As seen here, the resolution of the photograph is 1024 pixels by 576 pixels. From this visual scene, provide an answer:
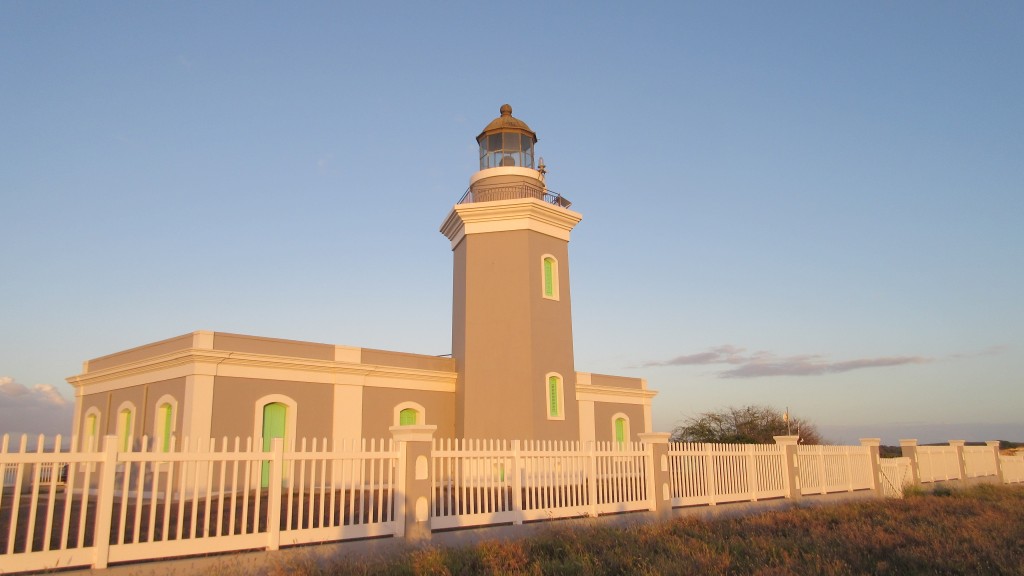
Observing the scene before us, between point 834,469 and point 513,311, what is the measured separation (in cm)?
814

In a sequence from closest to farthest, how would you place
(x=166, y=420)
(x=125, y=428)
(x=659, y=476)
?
1. (x=659, y=476)
2. (x=166, y=420)
3. (x=125, y=428)

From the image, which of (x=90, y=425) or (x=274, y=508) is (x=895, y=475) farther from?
(x=90, y=425)

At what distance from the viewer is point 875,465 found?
1723cm

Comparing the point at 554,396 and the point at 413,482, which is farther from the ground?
the point at 554,396

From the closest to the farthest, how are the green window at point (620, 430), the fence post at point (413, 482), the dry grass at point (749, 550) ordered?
the dry grass at point (749, 550), the fence post at point (413, 482), the green window at point (620, 430)

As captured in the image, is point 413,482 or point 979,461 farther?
point 979,461

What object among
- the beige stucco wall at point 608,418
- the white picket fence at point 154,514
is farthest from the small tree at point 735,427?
the white picket fence at point 154,514

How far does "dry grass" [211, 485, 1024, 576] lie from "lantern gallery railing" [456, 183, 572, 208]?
10.2 meters

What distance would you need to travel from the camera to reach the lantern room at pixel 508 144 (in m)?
19.2

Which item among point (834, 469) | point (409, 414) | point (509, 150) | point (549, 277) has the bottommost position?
point (834, 469)

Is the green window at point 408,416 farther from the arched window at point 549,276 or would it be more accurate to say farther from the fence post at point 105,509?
the fence post at point 105,509

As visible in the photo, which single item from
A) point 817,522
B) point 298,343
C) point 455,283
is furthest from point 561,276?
point 817,522

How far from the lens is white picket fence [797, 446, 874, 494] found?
1544 cm

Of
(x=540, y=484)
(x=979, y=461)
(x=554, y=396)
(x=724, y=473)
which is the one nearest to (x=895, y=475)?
(x=979, y=461)
